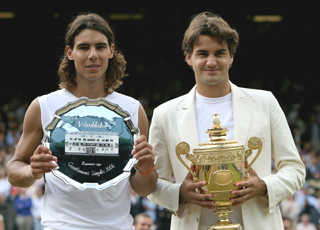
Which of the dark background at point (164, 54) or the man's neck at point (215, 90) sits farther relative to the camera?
the dark background at point (164, 54)

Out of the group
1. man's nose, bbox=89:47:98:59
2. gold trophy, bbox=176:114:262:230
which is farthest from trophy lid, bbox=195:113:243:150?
man's nose, bbox=89:47:98:59

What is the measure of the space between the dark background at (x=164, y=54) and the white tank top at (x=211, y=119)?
11.6m

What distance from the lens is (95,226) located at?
2559mm

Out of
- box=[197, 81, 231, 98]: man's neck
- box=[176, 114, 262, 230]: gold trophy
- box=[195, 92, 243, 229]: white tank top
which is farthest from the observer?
box=[197, 81, 231, 98]: man's neck

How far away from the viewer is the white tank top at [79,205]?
101 inches

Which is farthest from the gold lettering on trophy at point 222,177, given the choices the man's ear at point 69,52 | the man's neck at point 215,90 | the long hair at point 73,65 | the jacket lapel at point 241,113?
the man's ear at point 69,52

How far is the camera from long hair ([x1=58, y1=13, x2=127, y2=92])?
110 inches

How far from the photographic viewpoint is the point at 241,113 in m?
2.98

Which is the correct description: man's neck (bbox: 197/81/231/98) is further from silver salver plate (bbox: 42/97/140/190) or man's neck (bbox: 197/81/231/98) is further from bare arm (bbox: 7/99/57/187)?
bare arm (bbox: 7/99/57/187)

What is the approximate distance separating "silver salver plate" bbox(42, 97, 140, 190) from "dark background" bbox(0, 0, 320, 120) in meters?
12.1

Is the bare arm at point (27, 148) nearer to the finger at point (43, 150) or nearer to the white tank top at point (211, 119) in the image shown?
the finger at point (43, 150)

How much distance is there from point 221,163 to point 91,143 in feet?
2.16

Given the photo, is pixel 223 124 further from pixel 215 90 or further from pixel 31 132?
pixel 31 132

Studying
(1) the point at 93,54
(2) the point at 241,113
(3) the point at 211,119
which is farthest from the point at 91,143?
(2) the point at 241,113
